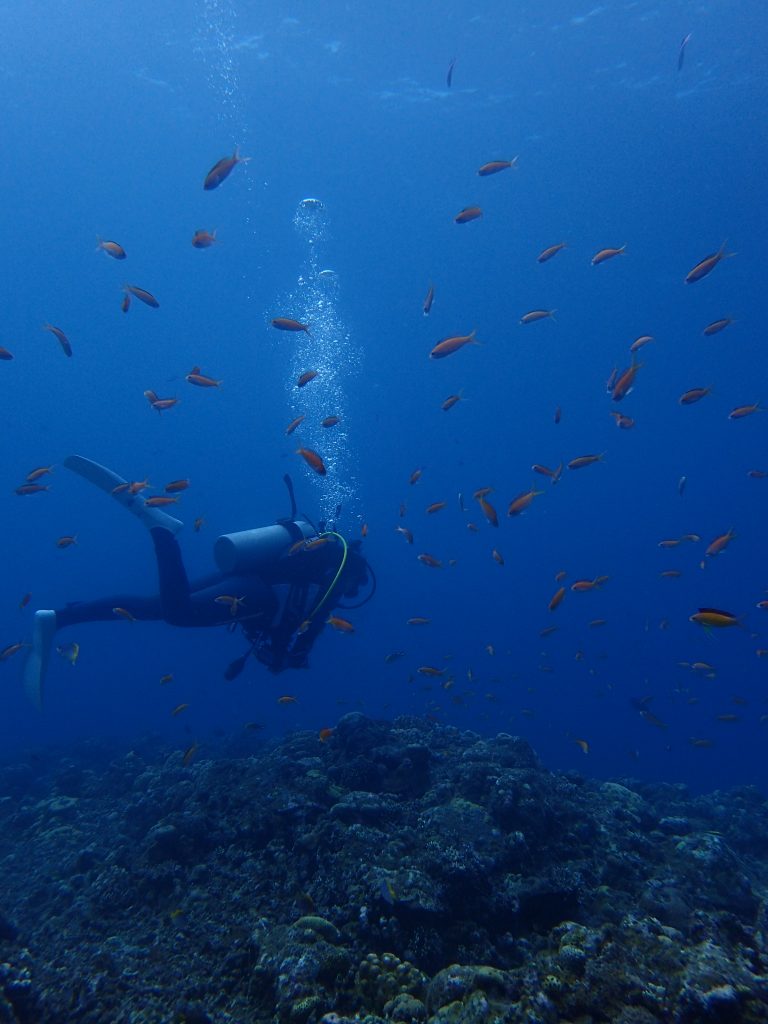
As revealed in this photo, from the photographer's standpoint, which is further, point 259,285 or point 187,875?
point 259,285

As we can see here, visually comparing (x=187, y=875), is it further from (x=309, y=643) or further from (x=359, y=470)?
(x=359, y=470)

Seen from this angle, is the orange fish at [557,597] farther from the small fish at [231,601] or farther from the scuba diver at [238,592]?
the small fish at [231,601]

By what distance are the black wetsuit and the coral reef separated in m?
1.70

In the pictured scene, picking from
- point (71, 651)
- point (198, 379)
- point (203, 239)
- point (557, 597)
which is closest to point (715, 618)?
point (557, 597)

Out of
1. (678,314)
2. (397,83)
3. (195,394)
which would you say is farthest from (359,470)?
(397,83)

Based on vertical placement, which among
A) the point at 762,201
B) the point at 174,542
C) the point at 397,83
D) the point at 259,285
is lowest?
the point at 174,542

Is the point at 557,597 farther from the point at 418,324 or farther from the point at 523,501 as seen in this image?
the point at 418,324

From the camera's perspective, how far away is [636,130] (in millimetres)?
28500

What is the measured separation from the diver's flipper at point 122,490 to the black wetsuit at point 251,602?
0.64 ft

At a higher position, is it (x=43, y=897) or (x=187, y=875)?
(x=187, y=875)

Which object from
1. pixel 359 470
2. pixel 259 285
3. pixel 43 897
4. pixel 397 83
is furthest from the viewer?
pixel 359 470

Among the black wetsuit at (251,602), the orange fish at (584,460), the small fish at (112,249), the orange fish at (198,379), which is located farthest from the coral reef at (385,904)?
the small fish at (112,249)

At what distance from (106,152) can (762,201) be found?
44.6m

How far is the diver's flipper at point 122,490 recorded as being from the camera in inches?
371
